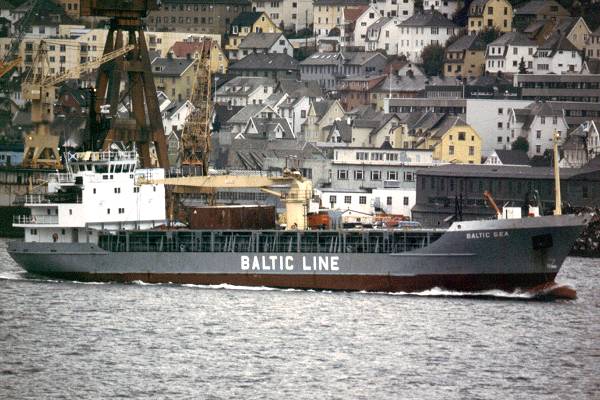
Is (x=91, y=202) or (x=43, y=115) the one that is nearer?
(x=91, y=202)

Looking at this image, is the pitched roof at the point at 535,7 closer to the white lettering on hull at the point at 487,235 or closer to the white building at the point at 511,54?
the white building at the point at 511,54

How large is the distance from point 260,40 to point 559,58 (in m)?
29.7

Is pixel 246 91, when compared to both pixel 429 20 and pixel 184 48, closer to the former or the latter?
pixel 184 48

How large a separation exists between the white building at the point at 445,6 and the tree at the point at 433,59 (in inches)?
349

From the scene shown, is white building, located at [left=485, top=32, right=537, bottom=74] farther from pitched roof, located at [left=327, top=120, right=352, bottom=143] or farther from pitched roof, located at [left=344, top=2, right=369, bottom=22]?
pitched roof, located at [left=344, top=2, right=369, bottom=22]

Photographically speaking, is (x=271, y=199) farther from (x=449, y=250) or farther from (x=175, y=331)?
(x=175, y=331)

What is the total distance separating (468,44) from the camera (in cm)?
14388

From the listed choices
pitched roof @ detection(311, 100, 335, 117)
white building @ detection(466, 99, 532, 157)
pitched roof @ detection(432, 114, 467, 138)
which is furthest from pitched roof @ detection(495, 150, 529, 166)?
pitched roof @ detection(311, 100, 335, 117)

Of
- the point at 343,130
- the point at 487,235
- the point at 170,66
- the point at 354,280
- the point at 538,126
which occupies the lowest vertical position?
the point at 354,280

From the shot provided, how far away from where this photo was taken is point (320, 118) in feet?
436

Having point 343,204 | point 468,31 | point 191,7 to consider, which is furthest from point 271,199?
point 191,7

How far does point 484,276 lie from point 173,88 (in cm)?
7662

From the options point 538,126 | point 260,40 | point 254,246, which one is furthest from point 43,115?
point 260,40

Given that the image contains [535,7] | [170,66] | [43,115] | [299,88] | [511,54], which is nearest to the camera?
[43,115]
